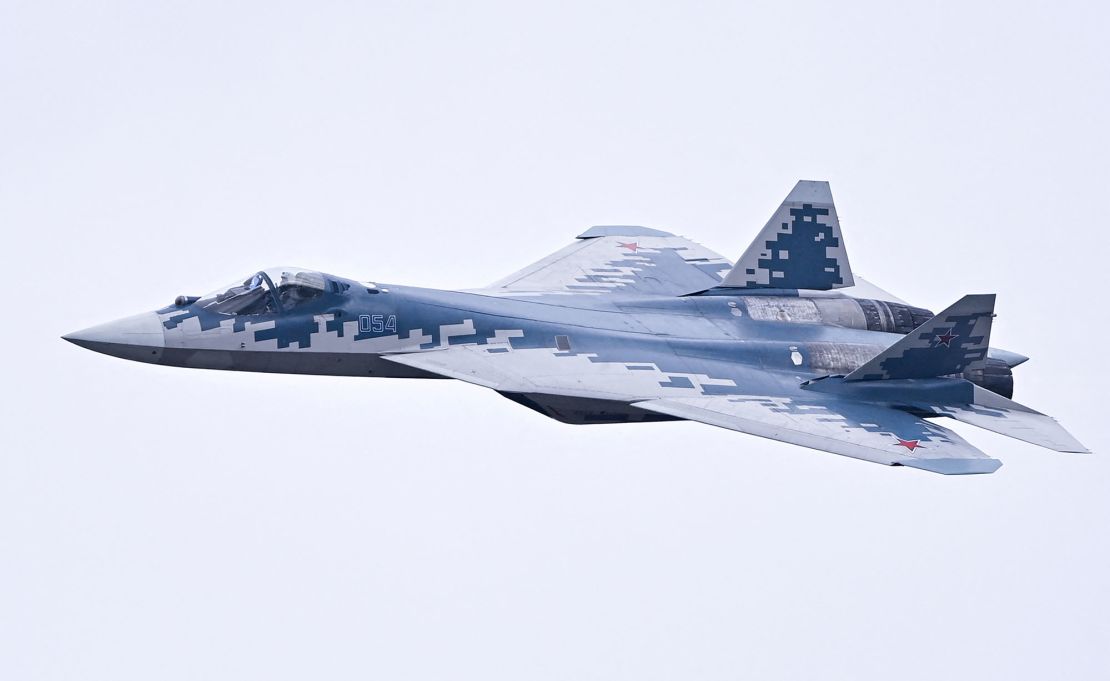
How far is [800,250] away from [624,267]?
3.30 metres

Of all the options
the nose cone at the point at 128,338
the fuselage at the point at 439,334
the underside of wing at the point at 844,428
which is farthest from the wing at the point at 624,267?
the nose cone at the point at 128,338

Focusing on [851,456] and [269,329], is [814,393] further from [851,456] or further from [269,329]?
[269,329]

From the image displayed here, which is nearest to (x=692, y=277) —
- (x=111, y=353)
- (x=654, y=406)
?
(x=654, y=406)

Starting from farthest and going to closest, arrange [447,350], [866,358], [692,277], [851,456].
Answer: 1. [692,277]
2. [866,358]
3. [447,350]
4. [851,456]

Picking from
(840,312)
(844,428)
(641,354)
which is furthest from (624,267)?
(844,428)

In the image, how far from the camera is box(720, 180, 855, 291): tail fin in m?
29.3

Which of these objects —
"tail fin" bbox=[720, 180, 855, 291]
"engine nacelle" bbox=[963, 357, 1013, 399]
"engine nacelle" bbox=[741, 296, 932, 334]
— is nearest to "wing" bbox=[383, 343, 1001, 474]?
"engine nacelle" bbox=[963, 357, 1013, 399]

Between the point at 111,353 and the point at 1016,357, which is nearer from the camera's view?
the point at 111,353

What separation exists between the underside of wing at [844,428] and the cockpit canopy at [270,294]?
5451 millimetres

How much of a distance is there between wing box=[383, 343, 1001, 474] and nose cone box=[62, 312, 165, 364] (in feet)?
11.5

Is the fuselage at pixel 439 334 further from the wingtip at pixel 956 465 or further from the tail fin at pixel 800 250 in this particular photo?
the wingtip at pixel 956 465

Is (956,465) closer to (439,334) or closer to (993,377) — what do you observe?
(993,377)

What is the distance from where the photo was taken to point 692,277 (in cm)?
3075

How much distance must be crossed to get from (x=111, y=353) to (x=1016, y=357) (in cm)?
1524
